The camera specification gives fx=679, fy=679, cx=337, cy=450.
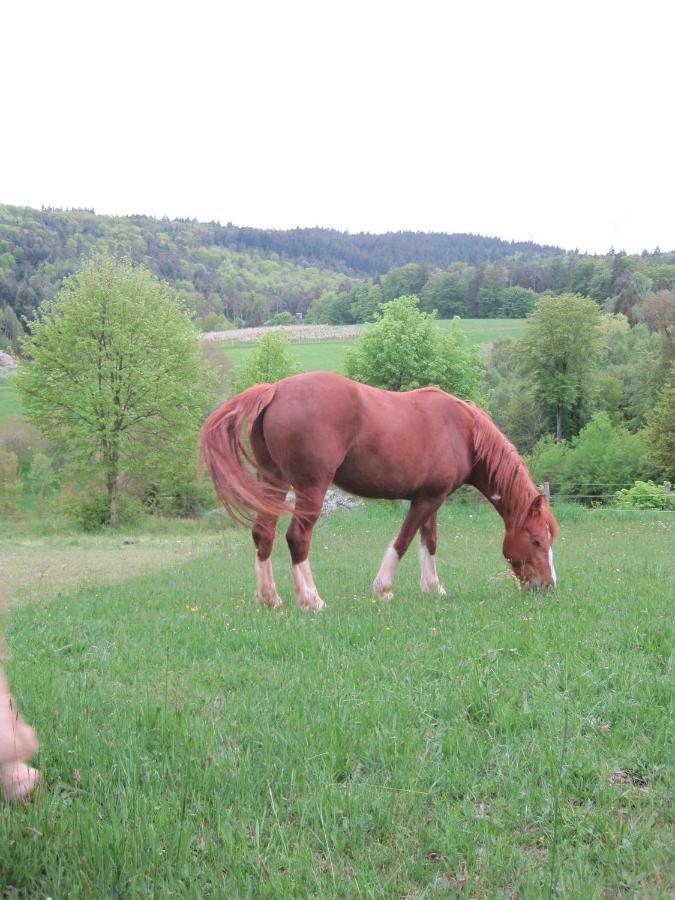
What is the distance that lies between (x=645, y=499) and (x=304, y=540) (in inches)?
957

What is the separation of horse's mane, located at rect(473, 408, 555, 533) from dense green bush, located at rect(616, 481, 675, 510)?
67.2ft

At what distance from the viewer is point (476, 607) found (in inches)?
256

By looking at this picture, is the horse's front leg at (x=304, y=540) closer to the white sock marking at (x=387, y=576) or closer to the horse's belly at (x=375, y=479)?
the horse's belly at (x=375, y=479)

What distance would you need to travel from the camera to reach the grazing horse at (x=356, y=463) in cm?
697

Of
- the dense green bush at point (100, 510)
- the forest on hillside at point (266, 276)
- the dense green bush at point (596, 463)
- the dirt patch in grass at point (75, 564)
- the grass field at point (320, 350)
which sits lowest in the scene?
the dense green bush at point (100, 510)

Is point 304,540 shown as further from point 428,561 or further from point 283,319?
point 283,319

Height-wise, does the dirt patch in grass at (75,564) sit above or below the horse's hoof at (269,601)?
below

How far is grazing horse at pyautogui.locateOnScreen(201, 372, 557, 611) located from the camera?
6.97m

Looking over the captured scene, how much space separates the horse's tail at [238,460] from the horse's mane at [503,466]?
2515 mm

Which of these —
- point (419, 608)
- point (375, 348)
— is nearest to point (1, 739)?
point (419, 608)

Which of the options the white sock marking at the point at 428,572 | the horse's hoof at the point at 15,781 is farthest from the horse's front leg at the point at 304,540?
the horse's hoof at the point at 15,781

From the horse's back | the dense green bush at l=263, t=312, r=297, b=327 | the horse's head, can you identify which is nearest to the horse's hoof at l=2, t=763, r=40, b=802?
the horse's back

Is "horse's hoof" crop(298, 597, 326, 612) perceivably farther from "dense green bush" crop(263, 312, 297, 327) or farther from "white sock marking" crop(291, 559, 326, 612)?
"dense green bush" crop(263, 312, 297, 327)

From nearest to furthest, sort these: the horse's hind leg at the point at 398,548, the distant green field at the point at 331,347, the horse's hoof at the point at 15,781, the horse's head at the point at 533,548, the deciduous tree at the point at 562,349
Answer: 1. the horse's hoof at the point at 15,781
2. the horse's head at the point at 533,548
3. the horse's hind leg at the point at 398,548
4. the deciduous tree at the point at 562,349
5. the distant green field at the point at 331,347
